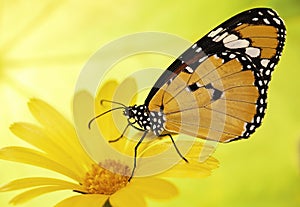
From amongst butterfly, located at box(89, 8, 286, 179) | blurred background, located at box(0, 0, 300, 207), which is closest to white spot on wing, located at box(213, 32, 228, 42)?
butterfly, located at box(89, 8, 286, 179)

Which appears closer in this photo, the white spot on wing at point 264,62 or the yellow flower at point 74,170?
the yellow flower at point 74,170

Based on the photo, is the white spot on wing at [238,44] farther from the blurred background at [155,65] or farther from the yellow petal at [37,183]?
the yellow petal at [37,183]

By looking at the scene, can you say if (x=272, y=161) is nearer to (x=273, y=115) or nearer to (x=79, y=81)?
(x=273, y=115)

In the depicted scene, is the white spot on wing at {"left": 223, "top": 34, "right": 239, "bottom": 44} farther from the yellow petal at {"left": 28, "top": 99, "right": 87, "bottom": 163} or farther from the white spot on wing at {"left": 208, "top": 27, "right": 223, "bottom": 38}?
the yellow petal at {"left": 28, "top": 99, "right": 87, "bottom": 163}

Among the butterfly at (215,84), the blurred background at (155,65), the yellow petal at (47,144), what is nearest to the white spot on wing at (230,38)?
the butterfly at (215,84)

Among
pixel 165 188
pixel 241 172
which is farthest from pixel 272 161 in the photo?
pixel 165 188

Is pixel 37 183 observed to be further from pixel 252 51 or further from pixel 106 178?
pixel 252 51
